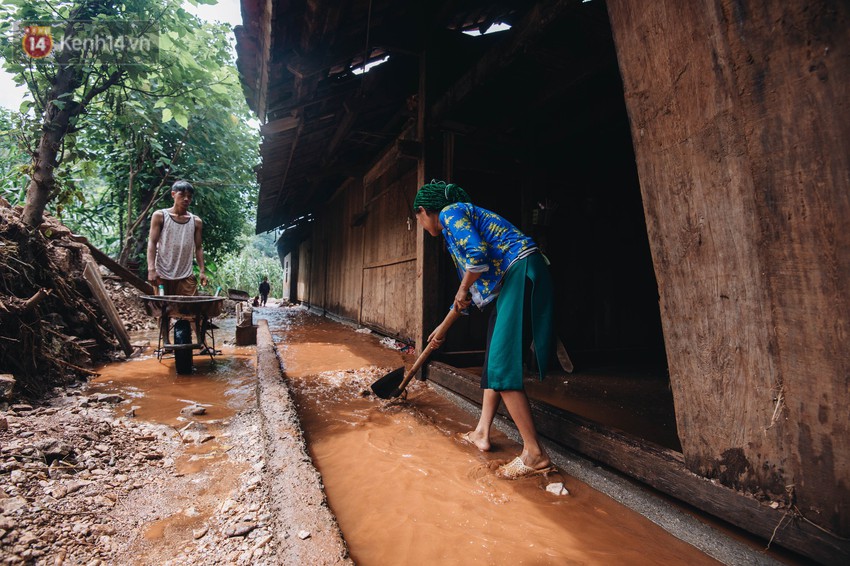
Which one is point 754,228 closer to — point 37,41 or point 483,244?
point 483,244

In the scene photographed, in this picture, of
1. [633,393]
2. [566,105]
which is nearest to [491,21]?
[566,105]

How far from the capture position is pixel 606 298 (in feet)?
16.8

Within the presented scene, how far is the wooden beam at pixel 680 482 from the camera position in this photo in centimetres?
114

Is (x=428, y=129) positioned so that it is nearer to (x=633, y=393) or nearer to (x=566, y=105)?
(x=566, y=105)

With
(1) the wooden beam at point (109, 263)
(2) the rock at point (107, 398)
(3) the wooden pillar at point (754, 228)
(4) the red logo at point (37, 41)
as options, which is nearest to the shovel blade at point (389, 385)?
(2) the rock at point (107, 398)

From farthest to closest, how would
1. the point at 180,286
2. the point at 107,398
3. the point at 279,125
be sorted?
the point at 279,125, the point at 180,286, the point at 107,398

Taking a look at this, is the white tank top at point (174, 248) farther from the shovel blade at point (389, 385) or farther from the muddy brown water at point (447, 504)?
the shovel blade at point (389, 385)

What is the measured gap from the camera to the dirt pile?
2.77 metres

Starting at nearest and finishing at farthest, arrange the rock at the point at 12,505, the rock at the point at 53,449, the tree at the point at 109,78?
the rock at the point at 12,505
the rock at the point at 53,449
the tree at the point at 109,78

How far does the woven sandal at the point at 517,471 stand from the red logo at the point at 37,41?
621 centimetres

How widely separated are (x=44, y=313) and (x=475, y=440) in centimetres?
443

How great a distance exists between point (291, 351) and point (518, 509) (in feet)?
14.8

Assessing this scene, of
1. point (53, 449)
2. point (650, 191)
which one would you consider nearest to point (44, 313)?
point (53, 449)

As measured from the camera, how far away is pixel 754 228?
125 cm
